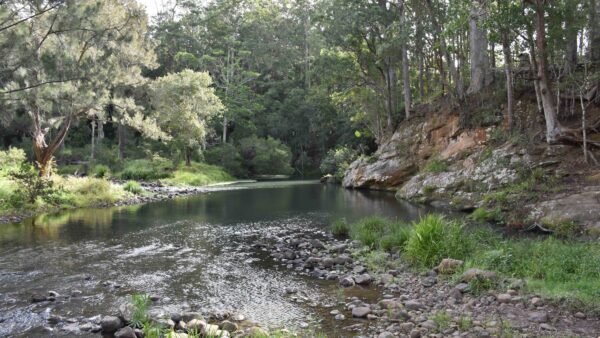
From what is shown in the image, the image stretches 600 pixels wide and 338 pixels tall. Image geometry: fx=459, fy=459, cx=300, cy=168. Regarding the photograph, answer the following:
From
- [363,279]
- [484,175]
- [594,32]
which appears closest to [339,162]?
[484,175]

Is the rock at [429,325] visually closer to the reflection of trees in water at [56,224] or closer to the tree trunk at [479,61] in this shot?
the reflection of trees in water at [56,224]

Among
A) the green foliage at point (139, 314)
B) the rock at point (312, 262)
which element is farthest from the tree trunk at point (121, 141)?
the green foliage at point (139, 314)

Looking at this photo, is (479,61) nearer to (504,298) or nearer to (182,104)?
(504,298)

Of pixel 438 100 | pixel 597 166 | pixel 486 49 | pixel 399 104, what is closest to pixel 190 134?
pixel 399 104

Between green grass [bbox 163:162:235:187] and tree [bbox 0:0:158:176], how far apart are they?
13969 mm

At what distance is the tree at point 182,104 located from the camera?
40.5 meters

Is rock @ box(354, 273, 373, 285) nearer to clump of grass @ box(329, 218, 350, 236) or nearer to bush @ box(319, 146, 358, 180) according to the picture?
clump of grass @ box(329, 218, 350, 236)

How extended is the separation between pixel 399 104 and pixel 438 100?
8.40 meters

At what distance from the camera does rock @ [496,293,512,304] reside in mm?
7402

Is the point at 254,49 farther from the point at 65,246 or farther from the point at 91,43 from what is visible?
the point at 65,246

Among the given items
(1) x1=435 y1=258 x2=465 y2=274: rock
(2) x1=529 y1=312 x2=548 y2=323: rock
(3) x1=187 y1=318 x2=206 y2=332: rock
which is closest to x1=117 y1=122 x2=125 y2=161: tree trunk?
(1) x1=435 y1=258 x2=465 y2=274: rock

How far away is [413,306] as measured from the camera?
25.2 ft

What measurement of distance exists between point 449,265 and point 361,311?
276 centimetres

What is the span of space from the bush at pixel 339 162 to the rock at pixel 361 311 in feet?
111
